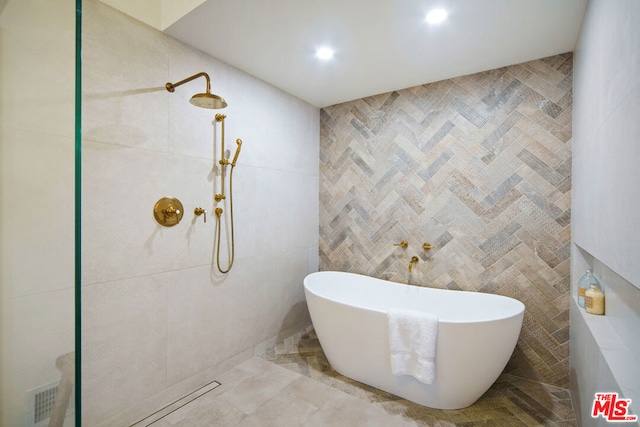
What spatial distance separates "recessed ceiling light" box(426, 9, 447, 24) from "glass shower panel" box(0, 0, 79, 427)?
172 cm

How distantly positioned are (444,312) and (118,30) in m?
3.06

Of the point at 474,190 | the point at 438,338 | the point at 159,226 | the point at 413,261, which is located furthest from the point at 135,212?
the point at 474,190

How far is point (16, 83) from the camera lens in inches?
28.1

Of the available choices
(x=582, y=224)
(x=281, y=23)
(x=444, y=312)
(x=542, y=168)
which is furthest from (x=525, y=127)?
(x=281, y=23)

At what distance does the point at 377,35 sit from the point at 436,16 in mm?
370

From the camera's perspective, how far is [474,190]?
251 centimetres

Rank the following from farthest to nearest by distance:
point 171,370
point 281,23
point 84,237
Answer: point 171,370
point 281,23
point 84,237

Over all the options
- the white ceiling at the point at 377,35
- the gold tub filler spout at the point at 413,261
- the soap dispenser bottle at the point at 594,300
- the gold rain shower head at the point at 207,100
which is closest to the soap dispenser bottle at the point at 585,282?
the soap dispenser bottle at the point at 594,300

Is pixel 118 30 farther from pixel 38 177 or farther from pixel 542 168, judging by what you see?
pixel 542 168

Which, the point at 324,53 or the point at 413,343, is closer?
the point at 413,343

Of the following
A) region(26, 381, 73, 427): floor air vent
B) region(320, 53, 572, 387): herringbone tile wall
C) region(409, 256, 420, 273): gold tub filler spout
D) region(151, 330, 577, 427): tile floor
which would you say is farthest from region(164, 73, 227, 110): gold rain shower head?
region(409, 256, 420, 273): gold tub filler spout

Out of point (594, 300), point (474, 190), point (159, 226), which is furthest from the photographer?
point (474, 190)

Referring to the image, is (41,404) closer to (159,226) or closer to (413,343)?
(159,226)

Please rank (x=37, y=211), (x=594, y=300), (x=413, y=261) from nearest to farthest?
(x=37, y=211) → (x=594, y=300) → (x=413, y=261)
